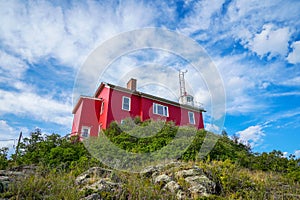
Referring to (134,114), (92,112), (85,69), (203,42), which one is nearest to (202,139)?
(203,42)

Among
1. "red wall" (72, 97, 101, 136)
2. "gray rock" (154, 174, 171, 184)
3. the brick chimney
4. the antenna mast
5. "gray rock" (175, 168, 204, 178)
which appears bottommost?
"gray rock" (154, 174, 171, 184)

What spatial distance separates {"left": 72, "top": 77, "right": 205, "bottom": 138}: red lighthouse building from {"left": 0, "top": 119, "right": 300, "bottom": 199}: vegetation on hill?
7.24 feet

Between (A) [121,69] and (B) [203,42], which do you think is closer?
(B) [203,42]

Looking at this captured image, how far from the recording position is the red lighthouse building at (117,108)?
702 inches

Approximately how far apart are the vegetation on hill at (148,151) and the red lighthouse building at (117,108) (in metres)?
2.21

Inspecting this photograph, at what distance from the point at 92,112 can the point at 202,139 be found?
37.2 feet

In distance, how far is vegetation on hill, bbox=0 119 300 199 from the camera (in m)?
4.78

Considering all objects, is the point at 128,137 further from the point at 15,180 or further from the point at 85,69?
the point at 15,180

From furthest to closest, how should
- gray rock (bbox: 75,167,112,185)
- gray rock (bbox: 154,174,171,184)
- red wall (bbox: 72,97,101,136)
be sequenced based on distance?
red wall (bbox: 72,97,101,136) < gray rock (bbox: 154,174,171,184) < gray rock (bbox: 75,167,112,185)

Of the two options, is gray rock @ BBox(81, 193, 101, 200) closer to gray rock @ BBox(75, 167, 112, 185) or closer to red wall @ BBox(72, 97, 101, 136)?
gray rock @ BBox(75, 167, 112, 185)

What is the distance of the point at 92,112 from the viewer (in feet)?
61.5

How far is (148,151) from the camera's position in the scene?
1059cm

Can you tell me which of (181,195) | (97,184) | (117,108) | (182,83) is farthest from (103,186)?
(182,83)

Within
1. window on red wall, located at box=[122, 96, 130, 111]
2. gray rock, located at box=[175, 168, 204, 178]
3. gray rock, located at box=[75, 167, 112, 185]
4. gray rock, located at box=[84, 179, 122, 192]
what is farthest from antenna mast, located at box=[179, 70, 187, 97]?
gray rock, located at box=[84, 179, 122, 192]
